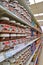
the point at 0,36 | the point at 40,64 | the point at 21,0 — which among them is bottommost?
the point at 40,64

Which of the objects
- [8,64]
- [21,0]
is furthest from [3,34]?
[21,0]

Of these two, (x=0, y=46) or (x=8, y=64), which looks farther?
(x=8, y=64)

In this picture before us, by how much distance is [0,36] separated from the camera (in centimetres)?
110

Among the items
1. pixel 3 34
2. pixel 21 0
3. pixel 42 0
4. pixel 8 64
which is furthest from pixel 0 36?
Result: pixel 42 0

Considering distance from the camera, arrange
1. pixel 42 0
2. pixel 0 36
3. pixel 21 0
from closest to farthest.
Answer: pixel 0 36 < pixel 21 0 < pixel 42 0

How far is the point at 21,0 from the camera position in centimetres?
221

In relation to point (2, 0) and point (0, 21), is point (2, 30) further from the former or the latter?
point (2, 0)

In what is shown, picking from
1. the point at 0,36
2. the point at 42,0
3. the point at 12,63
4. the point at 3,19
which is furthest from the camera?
the point at 42,0

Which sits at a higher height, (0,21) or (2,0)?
(2,0)

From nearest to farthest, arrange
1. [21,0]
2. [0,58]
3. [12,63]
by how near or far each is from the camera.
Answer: [0,58] < [12,63] < [21,0]

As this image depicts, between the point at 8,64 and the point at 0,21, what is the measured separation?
1.49 ft

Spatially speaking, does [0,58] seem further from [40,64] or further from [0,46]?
[40,64]

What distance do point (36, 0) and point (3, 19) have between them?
10.8ft

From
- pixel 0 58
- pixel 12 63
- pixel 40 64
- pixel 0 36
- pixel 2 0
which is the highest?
pixel 2 0
